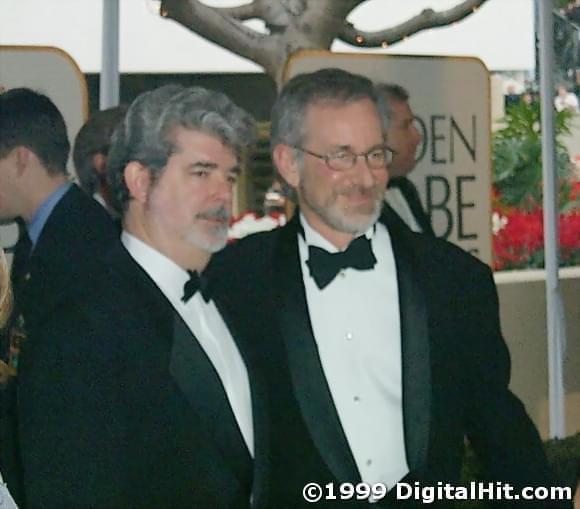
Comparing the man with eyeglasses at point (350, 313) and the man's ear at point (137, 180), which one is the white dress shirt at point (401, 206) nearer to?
the man with eyeglasses at point (350, 313)

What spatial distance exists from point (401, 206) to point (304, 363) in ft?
1.54

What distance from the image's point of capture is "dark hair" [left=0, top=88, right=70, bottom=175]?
7.52ft

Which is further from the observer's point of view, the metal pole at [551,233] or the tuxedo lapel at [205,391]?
the metal pole at [551,233]

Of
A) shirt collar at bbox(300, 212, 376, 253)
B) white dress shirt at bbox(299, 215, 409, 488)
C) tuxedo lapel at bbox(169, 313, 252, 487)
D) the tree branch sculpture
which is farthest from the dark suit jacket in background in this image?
tuxedo lapel at bbox(169, 313, 252, 487)

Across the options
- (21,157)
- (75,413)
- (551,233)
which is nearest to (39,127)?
(21,157)

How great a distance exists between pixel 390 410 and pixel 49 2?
1291mm

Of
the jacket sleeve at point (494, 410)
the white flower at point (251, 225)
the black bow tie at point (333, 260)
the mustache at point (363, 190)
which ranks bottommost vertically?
the jacket sleeve at point (494, 410)

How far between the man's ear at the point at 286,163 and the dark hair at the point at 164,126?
0.07 m

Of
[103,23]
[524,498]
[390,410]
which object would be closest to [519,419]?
[524,498]

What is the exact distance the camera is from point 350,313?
238cm

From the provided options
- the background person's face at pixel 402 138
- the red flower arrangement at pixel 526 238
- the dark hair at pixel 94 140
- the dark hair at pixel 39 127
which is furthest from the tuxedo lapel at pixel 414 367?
the dark hair at pixel 39 127

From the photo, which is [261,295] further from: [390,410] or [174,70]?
[174,70]

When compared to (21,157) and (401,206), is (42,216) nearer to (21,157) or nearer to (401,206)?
(21,157)

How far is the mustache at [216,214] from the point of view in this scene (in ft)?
7.52
